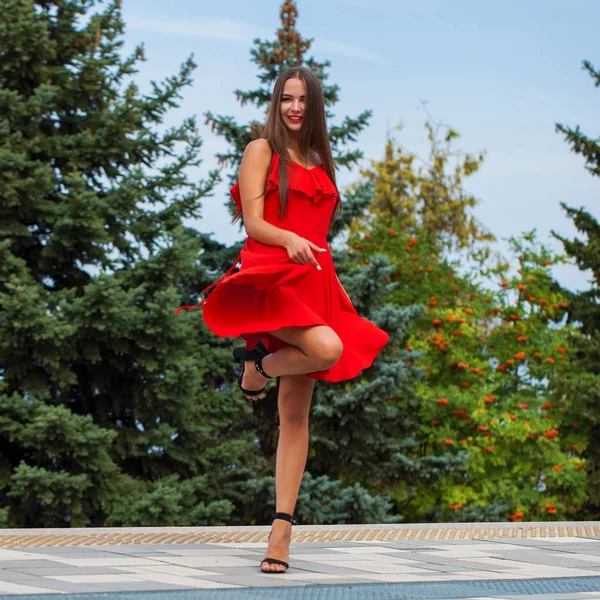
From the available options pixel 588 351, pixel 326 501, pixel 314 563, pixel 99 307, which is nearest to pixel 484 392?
pixel 588 351

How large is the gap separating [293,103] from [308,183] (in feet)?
1.11

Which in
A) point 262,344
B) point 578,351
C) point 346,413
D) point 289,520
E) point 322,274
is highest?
point 578,351

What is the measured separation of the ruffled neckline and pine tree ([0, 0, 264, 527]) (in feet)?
21.4

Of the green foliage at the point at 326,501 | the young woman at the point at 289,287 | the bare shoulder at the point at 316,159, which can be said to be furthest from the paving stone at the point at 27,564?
the green foliage at the point at 326,501

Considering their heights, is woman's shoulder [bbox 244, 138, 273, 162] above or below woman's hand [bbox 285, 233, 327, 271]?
above

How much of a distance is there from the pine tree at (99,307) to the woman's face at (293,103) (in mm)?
6585

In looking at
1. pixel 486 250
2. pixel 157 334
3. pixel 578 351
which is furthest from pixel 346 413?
pixel 486 250

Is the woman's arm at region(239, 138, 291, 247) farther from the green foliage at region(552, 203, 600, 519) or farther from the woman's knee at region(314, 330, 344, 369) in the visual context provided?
the green foliage at region(552, 203, 600, 519)

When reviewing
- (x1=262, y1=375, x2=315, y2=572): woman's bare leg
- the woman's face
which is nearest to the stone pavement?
(x1=262, y1=375, x2=315, y2=572): woman's bare leg

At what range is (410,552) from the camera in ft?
16.3

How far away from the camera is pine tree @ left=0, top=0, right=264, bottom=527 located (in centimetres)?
1075

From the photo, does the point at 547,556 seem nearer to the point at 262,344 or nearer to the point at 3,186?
the point at 262,344

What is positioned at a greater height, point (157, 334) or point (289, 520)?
point (157, 334)

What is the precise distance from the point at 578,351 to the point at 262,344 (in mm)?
12214
